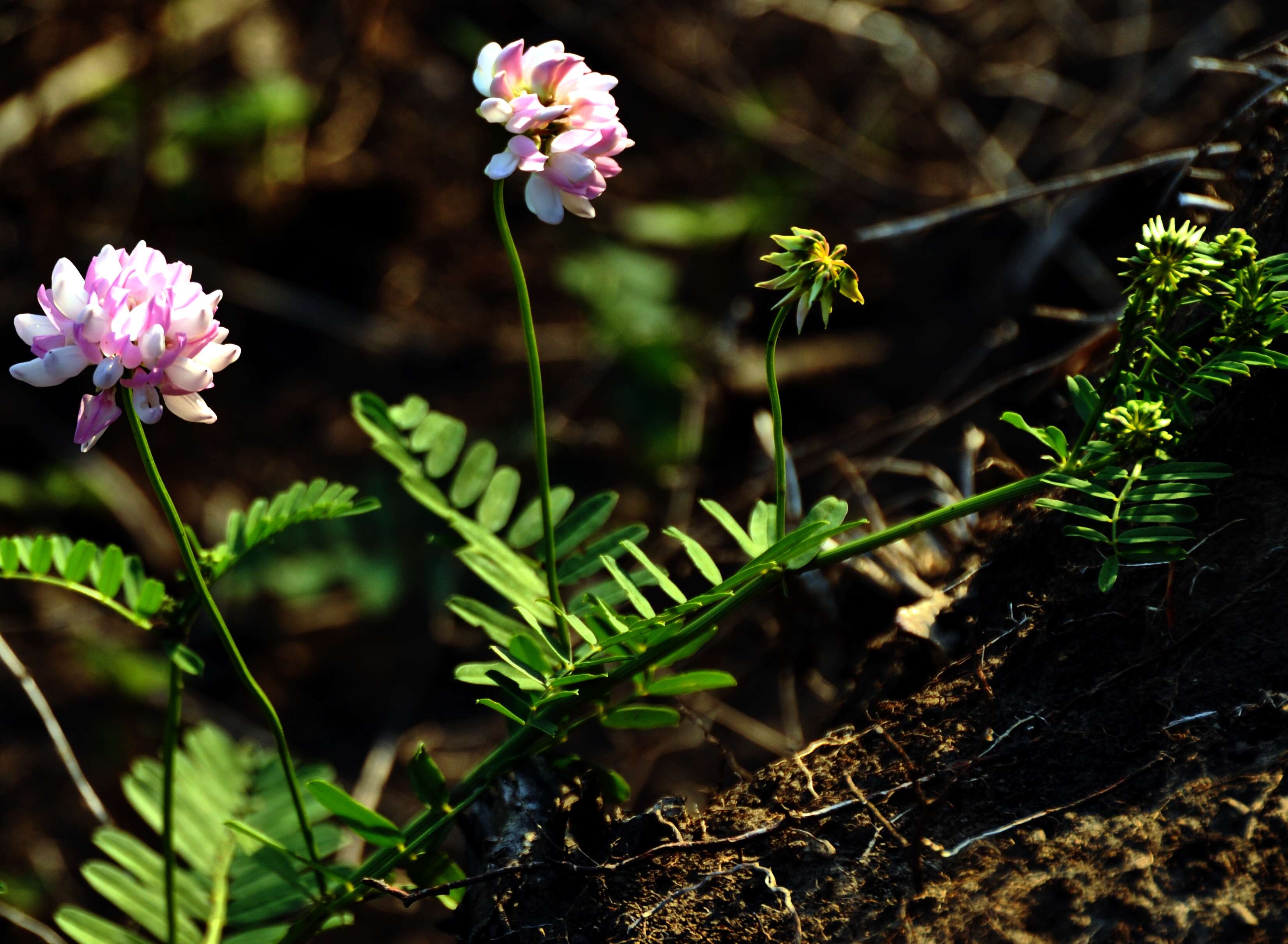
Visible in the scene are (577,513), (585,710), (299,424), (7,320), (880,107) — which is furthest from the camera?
(880,107)

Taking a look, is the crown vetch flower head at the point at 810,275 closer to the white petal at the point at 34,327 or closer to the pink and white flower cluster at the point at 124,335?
the pink and white flower cluster at the point at 124,335

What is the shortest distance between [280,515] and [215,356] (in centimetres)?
27

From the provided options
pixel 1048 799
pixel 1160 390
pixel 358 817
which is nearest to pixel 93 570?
pixel 358 817

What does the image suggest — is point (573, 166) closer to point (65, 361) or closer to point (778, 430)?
point (778, 430)

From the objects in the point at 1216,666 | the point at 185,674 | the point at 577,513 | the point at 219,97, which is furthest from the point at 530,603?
the point at 219,97

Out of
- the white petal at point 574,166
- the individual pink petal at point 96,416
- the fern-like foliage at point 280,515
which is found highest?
the individual pink petal at point 96,416

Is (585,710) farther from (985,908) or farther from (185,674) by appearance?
(185,674)

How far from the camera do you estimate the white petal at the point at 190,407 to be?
1.17 m

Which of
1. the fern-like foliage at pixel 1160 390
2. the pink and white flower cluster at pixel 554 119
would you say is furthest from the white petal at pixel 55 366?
the fern-like foliage at pixel 1160 390

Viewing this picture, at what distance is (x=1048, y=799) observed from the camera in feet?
3.70

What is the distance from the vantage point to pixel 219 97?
4.14m

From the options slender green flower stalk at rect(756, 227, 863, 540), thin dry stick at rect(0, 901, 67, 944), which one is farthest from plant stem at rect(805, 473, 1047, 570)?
thin dry stick at rect(0, 901, 67, 944)

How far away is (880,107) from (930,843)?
399 centimetres

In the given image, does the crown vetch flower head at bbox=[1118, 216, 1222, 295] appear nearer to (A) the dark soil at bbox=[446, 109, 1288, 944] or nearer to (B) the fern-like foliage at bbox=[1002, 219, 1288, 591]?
(B) the fern-like foliage at bbox=[1002, 219, 1288, 591]
